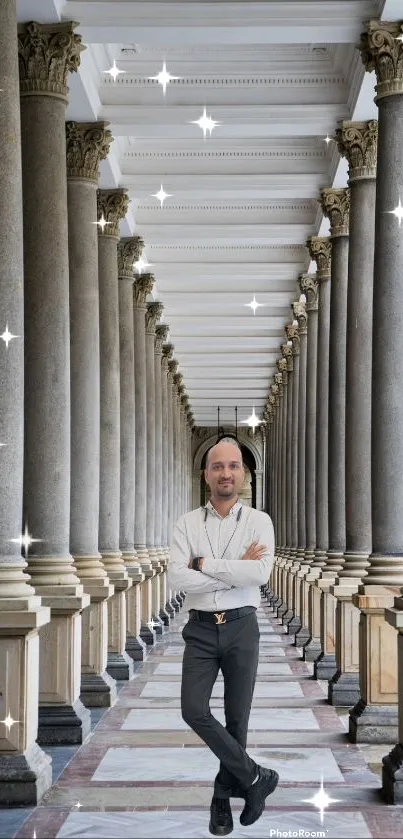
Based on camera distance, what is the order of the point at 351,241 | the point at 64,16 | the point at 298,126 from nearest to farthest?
the point at 64,16 < the point at 351,241 < the point at 298,126

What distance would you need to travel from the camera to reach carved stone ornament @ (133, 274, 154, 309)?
27727 mm

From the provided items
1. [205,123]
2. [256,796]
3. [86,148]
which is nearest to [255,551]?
[256,796]

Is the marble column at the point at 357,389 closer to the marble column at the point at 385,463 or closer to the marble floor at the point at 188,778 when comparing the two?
the marble floor at the point at 188,778

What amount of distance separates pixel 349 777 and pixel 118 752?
239 cm

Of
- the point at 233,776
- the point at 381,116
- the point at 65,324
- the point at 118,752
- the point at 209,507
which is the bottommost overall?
the point at 118,752

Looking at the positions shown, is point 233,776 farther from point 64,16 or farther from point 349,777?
point 64,16

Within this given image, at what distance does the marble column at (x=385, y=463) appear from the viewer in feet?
42.5

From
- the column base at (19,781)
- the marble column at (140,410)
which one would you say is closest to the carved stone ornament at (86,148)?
the column base at (19,781)

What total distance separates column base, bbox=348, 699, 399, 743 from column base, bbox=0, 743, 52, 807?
13.8 ft

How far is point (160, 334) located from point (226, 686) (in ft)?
93.2

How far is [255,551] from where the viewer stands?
7.62m

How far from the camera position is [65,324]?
13.2 m

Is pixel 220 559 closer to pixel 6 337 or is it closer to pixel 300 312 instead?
pixel 6 337

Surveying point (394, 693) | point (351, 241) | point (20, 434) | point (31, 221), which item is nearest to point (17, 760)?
point (20, 434)
